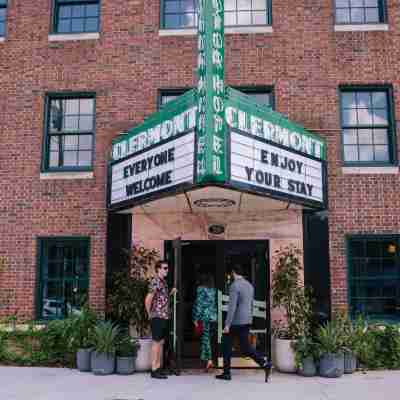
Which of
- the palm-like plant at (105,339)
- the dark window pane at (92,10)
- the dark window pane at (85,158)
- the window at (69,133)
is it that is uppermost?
the dark window pane at (92,10)

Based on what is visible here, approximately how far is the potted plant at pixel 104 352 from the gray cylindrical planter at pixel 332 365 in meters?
3.95

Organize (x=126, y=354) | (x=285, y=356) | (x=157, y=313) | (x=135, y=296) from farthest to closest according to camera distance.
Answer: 1. (x=135, y=296)
2. (x=285, y=356)
3. (x=126, y=354)
4. (x=157, y=313)

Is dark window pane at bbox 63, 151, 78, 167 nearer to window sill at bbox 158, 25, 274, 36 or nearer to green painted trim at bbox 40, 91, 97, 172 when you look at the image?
green painted trim at bbox 40, 91, 97, 172

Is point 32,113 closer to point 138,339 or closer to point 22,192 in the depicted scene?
point 22,192

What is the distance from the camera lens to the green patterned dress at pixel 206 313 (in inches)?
387

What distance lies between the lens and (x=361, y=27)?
1220cm

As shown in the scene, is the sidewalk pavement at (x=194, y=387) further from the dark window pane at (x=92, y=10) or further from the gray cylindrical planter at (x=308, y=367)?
the dark window pane at (x=92, y=10)

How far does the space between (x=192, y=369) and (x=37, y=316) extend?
392cm

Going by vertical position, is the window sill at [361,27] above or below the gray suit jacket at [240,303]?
above

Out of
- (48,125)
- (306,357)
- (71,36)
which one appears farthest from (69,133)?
(306,357)

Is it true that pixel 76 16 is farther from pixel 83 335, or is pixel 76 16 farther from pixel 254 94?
pixel 83 335

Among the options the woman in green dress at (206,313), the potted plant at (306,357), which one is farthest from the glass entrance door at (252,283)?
the potted plant at (306,357)

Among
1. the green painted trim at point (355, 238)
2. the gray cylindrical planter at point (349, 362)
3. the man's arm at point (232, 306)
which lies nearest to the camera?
the man's arm at point (232, 306)

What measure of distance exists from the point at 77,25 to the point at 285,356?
9.37m
